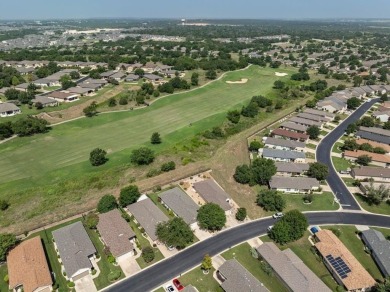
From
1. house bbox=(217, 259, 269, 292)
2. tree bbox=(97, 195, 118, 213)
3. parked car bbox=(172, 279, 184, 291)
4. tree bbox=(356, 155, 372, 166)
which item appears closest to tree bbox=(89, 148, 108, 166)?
tree bbox=(97, 195, 118, 213)

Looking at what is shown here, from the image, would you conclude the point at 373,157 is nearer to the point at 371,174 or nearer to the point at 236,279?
the point at 371,174

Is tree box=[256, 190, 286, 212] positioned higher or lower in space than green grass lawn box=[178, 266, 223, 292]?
higher

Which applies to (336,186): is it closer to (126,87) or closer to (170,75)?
(126,87)

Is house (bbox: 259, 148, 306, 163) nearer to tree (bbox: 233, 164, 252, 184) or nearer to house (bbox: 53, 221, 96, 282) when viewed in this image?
tree (bbox: 233, 164, 252, 184)

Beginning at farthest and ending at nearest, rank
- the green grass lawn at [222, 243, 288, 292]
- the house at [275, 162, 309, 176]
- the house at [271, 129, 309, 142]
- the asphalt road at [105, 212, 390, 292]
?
1. the house at [271, 129, 309, 142]
2. the house at [275, 162, 309, 176]
3. the asphalt road at [105, 212, 390, 292]
4. the green grass lawn at [222, 243, 288, 292]

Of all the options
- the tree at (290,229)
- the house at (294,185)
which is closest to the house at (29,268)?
the tree at (290,229)
